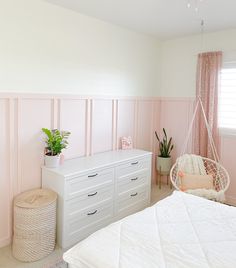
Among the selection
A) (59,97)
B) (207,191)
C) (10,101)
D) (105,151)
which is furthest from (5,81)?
(207,191)

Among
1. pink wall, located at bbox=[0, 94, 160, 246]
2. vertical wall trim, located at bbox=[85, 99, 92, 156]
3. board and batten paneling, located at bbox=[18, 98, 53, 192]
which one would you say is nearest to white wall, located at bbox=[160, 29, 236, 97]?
pink wall, located at bbox=[0, 94, 160, 246]

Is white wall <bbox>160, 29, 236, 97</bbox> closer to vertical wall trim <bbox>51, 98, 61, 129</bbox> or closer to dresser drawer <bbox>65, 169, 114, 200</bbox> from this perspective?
dresser drawer <bbox>65, 169, 114, 200</bbox>

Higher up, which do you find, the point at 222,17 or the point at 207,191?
the point at 222,17

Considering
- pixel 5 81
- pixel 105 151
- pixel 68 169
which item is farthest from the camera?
pixel 105 151

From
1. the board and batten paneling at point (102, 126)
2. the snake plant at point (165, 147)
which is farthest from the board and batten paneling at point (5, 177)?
the snake plant at point (165, 147)

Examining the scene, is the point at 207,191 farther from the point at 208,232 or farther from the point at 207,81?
the point at 207,81

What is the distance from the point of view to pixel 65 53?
3.02 meters

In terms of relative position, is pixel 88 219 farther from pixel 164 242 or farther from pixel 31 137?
pixel 164 242

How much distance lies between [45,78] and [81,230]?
1.71m

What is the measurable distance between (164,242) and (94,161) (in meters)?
1.62

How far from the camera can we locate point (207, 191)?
10.1ft

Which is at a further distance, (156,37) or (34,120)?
(156,37)

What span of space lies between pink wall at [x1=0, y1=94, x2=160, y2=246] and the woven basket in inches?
9.3

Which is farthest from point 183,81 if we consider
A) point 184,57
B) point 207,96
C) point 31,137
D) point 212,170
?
point 31,137
